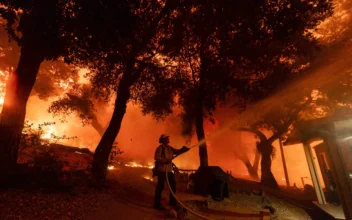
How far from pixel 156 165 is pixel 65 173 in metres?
3.32

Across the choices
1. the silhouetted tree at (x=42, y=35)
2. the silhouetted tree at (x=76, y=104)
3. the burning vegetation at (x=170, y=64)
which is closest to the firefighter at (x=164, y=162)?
the burning vegetation at (x=170, y=64)

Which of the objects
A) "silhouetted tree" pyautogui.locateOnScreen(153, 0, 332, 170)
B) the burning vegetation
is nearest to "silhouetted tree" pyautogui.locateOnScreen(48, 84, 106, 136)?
the burning vegetation

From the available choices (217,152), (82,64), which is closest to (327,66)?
(82,64)

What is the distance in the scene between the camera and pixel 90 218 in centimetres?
541

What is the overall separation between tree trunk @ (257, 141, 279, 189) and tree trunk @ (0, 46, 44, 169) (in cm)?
1949

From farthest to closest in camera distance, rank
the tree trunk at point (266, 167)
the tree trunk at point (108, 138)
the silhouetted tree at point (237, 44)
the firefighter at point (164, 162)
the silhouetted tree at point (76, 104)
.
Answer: the silhouetted tree at point (76, 104) → the tree trunk at point (266, 167) → the silhouetted tree at point (237, 44) → the tree trunk at point (108, 138) → the firefighter at point (164, 162)

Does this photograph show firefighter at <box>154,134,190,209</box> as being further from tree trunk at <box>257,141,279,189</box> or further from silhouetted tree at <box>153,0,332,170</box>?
tree trunk at <box>257,141,279,189</box>

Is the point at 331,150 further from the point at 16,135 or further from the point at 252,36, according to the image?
the point at 16,135

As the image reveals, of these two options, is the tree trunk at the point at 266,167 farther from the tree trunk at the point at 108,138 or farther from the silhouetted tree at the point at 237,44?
the tree trunk at the point at 108,138

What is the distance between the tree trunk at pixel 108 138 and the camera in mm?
9071

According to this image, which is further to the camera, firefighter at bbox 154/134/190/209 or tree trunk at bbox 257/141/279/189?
tree trunk at bbox 257/141/279/189

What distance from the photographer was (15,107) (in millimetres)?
7145

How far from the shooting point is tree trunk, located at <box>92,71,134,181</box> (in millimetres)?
9071

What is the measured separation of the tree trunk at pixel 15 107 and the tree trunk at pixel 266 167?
63.9 feet
